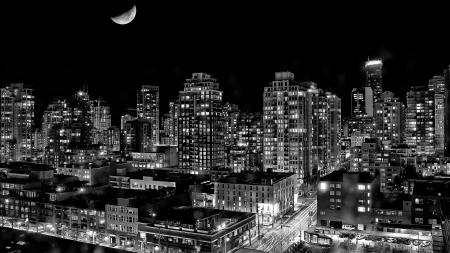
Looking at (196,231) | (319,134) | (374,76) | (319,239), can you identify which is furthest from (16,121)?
(374,76)

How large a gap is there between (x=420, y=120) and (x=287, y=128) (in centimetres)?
3730

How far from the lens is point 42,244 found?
1862 centimetres

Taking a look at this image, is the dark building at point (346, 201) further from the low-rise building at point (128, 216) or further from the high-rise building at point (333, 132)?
the high-rise building at point (333, 132)

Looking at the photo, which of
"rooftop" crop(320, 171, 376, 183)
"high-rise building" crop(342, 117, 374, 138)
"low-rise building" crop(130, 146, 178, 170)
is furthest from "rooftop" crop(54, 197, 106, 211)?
"high-rise building" crop(342, 117, 374, 138)

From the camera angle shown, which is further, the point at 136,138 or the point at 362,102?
the point at 362,102

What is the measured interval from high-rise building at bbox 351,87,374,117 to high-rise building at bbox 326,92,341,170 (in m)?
26.7

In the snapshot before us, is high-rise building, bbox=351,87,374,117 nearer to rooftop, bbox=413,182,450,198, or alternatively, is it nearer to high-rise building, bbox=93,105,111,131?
high-rise building, bbox=93,105,111,131

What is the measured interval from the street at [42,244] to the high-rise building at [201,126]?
3538 centimetres

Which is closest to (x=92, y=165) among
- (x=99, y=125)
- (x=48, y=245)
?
(x=48, y=245)

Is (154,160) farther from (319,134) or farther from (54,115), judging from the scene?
(54,115)

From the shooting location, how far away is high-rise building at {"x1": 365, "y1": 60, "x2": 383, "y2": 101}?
112m

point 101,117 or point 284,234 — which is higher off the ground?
point 101,117

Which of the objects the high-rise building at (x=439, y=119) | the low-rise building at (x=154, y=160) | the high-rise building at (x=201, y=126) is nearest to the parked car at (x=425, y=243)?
the high-rise building at (x=201, y=126)

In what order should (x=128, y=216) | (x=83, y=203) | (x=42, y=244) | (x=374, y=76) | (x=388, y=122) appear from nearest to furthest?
(x=42, y=244) → (x=128, y=216) → (x=83, y=203) → (x=388, y=122) → (x=374, y=76)
